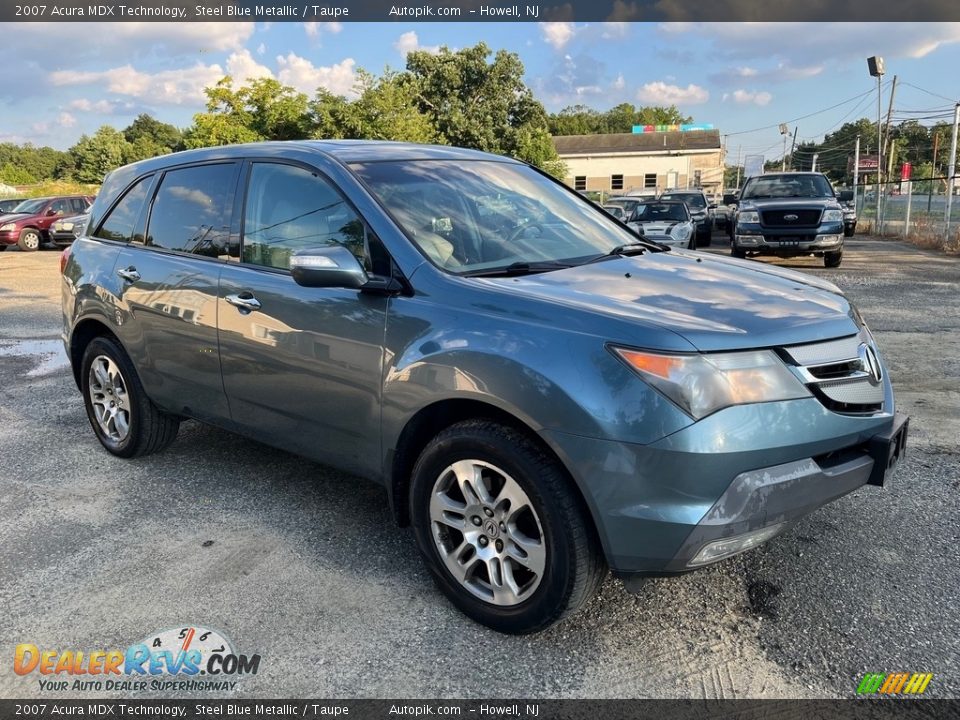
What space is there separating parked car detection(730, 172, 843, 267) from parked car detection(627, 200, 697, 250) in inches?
53.1

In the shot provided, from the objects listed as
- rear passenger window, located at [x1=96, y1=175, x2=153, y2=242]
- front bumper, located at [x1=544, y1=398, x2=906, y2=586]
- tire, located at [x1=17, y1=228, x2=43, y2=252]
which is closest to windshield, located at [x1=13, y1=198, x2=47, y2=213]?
tire, located at [x1=17, y1=228, x2=43, y2=252]

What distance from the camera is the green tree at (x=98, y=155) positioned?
69.7 meters

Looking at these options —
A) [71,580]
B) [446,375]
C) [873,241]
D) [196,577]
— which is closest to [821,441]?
[446,375]

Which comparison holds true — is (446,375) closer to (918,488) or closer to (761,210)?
(918,488)

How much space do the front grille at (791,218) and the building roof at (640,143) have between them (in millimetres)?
53957

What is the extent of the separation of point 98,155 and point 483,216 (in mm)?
80360

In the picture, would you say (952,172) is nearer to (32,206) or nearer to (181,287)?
(181,287)

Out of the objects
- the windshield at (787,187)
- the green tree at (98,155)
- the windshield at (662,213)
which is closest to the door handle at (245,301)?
the windshield at (787,187)

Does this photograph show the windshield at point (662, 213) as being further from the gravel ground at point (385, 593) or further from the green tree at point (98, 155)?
the green tree at point (98, 155)

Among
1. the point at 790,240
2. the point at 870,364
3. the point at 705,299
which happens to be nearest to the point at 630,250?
the point at 705,299

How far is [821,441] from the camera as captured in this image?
8.27 ft

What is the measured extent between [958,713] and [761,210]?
528 inches

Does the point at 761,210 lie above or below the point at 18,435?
above

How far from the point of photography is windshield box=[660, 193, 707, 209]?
73.0ft
